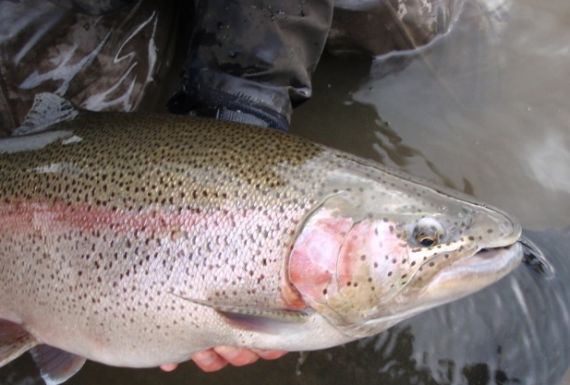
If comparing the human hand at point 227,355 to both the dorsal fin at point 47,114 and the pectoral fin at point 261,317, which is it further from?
the dorsal fin at point 47,114

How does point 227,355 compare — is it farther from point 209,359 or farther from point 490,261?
point 490,261

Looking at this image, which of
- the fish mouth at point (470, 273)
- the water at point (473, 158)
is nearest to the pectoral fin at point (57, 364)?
the water at point (473, 158)

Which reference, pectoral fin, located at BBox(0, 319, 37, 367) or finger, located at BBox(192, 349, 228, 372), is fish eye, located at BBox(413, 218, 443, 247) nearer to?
finger, located at BBox(192, 349, 228, 372)

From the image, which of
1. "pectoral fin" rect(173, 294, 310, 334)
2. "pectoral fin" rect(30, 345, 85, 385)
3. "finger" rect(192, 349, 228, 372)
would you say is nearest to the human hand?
"finger" rect(192, 349, 228, 372)

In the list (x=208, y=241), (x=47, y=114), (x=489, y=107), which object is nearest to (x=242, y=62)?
(x=47, y=114)

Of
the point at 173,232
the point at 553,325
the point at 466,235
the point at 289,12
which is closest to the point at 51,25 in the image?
the point at 289,12

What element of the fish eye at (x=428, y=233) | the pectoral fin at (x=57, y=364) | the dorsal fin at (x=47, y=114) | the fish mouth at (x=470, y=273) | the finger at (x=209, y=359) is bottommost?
the pectoral fin at (x=57, y=364)
